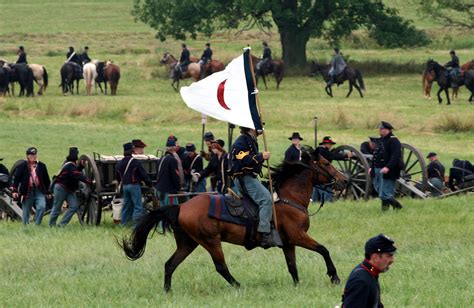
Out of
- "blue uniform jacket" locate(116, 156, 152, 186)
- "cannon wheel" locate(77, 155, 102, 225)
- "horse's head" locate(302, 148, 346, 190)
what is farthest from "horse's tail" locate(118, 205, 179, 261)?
"cannon wheel" locate(77, 155, 102, 225)

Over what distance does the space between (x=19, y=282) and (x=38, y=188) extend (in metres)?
6.68

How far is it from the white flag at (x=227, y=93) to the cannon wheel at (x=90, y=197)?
6.11 m

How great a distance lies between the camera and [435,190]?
22.7 meters

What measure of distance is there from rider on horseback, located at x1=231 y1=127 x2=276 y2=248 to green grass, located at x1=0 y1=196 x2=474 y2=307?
73 cm

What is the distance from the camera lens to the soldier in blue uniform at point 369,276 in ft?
28.3

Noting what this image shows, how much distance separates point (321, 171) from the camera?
14.8m

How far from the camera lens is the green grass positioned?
43.5 feet

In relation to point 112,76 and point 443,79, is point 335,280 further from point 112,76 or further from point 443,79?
point 112,76

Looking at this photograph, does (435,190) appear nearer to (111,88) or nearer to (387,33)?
(111,88)

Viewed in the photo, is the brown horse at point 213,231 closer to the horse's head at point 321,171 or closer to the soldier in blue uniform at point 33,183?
the horse's head at point 321,171

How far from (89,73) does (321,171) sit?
3424 cm

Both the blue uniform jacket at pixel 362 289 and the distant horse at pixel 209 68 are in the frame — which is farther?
the distant horse at pixel 209 68

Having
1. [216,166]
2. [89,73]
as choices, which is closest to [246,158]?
[216,166]

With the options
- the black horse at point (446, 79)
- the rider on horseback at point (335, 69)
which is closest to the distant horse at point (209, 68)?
the rider on horseback at point (335, 69)
